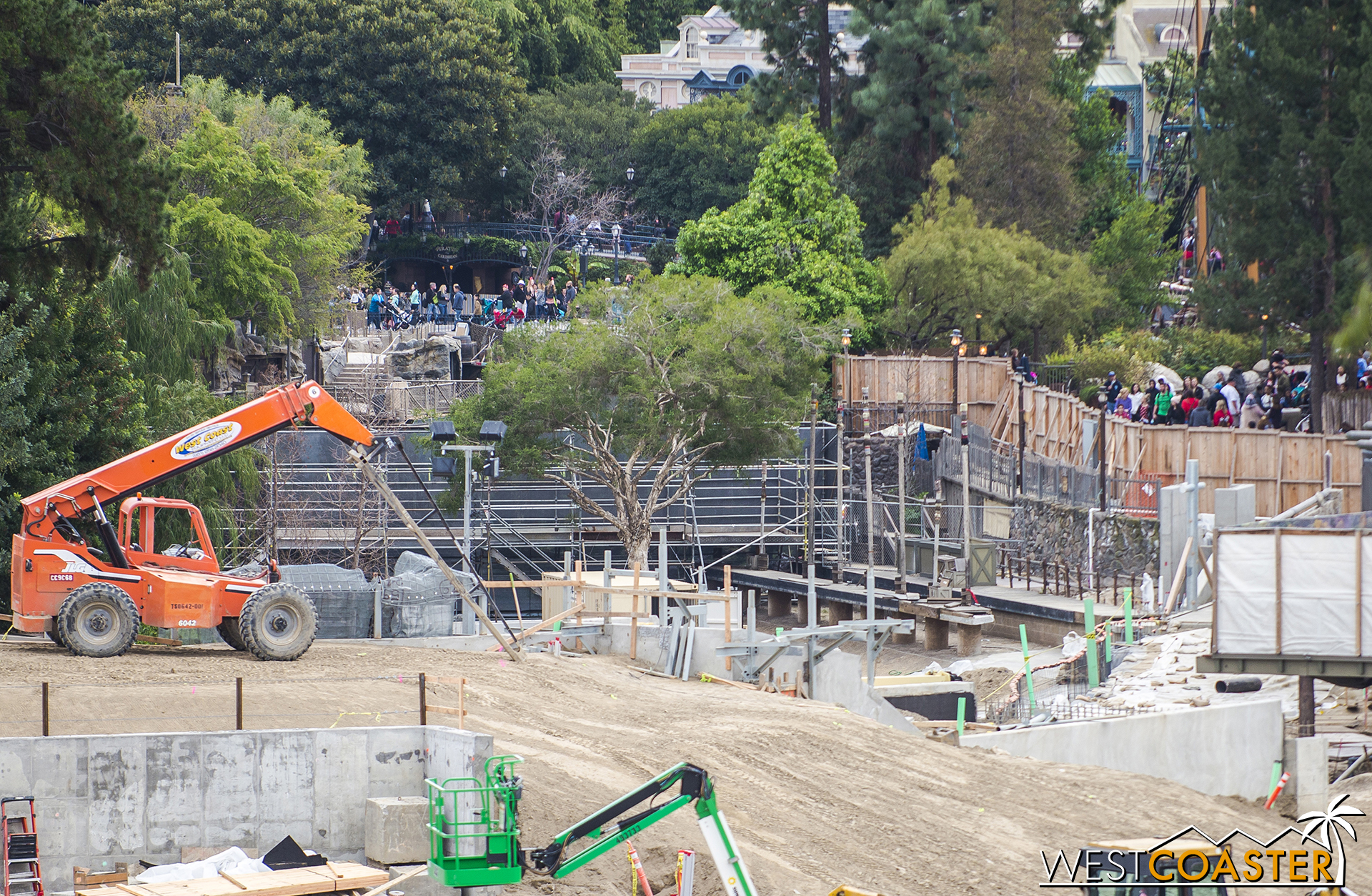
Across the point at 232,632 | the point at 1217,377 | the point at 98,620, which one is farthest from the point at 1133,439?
the point at 98,620

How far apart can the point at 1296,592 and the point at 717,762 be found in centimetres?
882

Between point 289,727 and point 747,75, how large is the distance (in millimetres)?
97827

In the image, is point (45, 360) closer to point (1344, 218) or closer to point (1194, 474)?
point (1194, 474)

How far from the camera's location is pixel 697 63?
373 ft

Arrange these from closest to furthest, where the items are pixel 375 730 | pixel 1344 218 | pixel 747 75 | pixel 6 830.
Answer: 1. pixel 6 830
2. pixel 375 730
3. pixel 1344 218
4. pixel 747 75

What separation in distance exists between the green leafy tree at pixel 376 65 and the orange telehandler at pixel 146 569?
52652 mm

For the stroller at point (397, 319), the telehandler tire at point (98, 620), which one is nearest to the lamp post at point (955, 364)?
the stroller at point (397, 319)

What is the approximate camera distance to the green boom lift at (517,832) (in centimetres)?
1501

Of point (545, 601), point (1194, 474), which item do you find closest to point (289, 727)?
point (545, 601)

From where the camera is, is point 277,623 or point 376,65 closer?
point 277,623

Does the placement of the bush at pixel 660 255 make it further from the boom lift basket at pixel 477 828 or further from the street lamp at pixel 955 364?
the boom lift basket at pixel 477 828

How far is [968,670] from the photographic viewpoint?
34438 mm

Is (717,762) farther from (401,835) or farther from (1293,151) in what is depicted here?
(1293,151)

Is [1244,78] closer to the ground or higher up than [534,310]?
higher up
